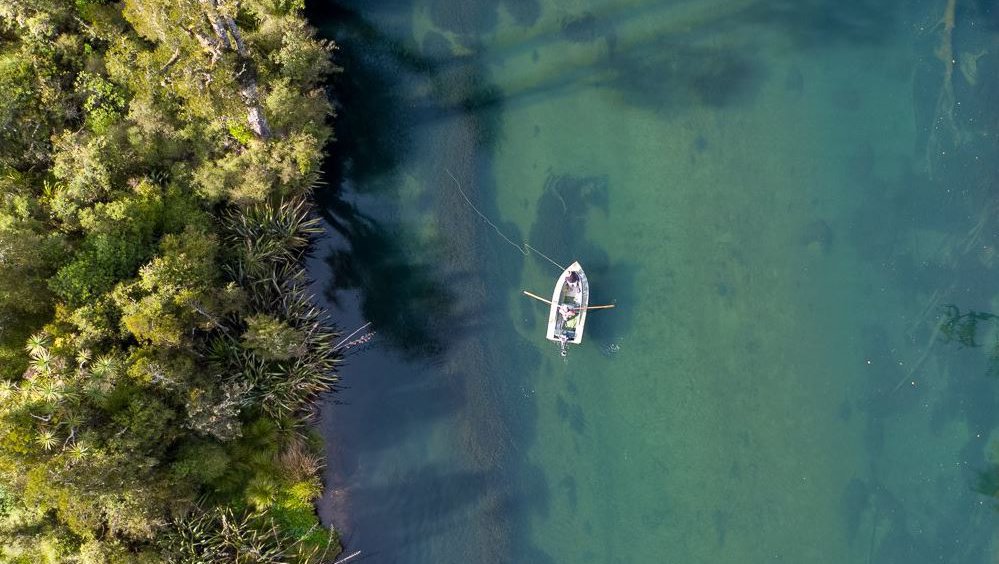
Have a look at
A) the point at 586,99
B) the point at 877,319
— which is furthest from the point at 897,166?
the point at 586,99

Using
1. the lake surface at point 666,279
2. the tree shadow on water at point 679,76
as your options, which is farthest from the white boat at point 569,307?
the tree shadow on water at point 679,76

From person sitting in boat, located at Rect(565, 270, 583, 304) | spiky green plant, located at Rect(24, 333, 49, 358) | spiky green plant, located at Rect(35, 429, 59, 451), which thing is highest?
person sitting in boat, located at Rect(565, 270, 583, 304)

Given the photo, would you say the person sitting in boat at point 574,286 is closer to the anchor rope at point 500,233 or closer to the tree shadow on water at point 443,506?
the anchor rope at point 500,233

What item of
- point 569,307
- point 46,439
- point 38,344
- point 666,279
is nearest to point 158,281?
point 38,344

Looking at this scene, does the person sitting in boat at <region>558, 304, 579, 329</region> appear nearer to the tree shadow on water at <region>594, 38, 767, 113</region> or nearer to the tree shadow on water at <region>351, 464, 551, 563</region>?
the tree shadow on water at <region>351, 464, 551, 563</region>

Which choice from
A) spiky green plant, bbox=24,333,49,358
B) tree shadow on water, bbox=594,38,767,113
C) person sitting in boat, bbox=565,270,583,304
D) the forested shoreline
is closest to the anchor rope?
person sitting in boat, bbox=565,270,583,304
